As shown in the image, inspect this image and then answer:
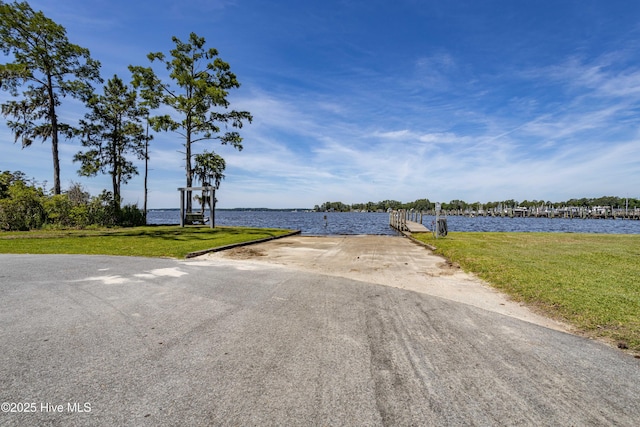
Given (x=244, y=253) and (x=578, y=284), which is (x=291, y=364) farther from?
(x=244, y=253)

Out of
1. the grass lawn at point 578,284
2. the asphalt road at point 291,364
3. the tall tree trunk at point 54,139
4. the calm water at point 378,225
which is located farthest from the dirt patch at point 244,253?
the tall tree trunk at point 54,139

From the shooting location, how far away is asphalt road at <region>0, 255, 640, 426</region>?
242cm

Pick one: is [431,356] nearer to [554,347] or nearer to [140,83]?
[554,347]

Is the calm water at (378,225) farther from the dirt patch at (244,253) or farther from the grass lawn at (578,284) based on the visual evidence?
the grass lawn at (578,284)

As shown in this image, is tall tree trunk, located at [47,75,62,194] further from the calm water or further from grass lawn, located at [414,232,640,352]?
grass lawn, located at [414,232,640,352]

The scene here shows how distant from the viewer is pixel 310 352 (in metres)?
3.45

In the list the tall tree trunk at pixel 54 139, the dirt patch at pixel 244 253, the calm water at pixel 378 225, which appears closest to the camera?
the dirt patch at pixel 244 253

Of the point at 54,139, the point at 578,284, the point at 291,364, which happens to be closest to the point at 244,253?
the point at 291,364

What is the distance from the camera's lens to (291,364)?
317 cm

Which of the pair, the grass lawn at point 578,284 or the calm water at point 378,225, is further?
the calm water at point 378,225

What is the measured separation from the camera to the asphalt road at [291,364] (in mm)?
2420

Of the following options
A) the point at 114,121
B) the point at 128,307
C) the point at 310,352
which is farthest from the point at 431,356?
the point at 114,121

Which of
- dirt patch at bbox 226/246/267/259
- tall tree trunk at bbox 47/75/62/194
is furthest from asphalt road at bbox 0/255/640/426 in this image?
tall tree trunk at bbox 47/75/62/194

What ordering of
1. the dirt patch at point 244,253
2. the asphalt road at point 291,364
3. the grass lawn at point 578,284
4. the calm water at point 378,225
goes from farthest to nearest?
the calm water at point 378,225 < the dirt patch at point 244,253 < the grass lawn at point 578,284 < the asphalt road at point 291,364
